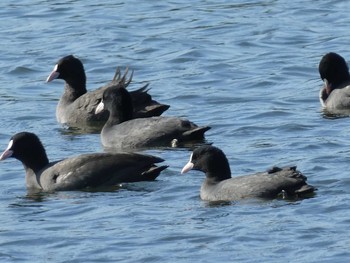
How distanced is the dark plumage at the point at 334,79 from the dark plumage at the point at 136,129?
283 centimetres

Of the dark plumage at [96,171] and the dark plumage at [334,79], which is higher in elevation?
the dark plumage at [96,171]

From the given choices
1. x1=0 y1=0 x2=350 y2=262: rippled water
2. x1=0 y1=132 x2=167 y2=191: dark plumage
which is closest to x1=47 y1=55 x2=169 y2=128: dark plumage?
x1=0 y1=0 x2=350 y2=262: rippled water

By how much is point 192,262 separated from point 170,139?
15.9 ft

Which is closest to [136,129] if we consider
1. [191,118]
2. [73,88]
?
[191,118]

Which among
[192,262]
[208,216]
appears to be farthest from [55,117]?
[192,262]

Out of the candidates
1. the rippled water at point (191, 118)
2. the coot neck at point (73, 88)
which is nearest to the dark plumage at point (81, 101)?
the coot neck at point (73, 88)

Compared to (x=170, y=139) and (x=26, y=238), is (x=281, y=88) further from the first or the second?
(x=26, y=238)

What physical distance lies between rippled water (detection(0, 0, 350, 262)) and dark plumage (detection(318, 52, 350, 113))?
25cm

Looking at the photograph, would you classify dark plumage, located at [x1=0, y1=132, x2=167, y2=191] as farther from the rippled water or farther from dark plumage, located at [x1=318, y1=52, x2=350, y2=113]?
dark plumage, located at [x1=318, y1=52, x2=350, y2=113]

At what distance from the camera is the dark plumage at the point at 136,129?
1795 centimetres

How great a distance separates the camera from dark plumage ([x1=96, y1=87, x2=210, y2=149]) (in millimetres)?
17953

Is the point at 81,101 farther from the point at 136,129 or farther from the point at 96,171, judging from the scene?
the point at 96,171

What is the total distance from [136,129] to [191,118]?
5.28 feet

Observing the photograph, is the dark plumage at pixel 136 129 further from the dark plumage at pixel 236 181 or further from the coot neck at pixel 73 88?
the dark plumage at pixel 236 181
